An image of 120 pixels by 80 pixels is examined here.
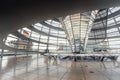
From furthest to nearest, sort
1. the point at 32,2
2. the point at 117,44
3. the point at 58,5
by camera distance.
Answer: the point at 117,44 → the point at 58,5 → the point at 32,2

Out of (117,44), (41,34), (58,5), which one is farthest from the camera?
(41,34)

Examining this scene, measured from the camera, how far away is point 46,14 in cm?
374

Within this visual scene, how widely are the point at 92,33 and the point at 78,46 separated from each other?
830 cm

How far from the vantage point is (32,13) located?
353 cm

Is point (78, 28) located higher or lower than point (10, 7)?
higher

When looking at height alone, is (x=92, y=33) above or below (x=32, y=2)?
above

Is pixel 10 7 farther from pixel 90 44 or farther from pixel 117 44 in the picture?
pixel 90 44

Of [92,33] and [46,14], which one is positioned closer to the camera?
[46,14]

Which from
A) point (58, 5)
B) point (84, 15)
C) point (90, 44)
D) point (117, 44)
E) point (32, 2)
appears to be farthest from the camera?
point (90, 44)

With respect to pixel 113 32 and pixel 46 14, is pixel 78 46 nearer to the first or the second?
pixel 113 32

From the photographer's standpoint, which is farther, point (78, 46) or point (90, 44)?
point (90, 44)

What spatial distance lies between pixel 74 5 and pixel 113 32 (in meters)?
24.6

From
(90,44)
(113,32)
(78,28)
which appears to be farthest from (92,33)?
(78,28)

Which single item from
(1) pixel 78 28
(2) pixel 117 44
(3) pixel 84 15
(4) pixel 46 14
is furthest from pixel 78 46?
(4) pixel 46 14
